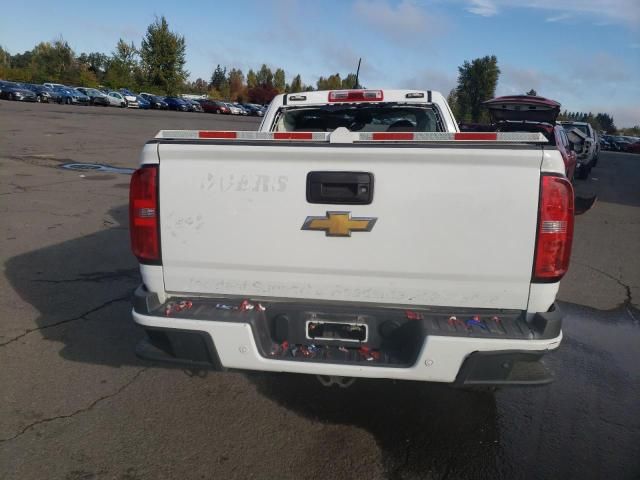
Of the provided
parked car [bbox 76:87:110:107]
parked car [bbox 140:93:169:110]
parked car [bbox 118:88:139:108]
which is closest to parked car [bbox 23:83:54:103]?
parked car [bbox 76:87:110:107]

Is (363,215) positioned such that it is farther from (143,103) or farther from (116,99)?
(143,103)

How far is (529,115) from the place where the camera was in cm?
1256

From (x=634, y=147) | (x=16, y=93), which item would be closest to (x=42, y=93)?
(x=16, y=93)

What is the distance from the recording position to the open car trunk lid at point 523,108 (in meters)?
12.0

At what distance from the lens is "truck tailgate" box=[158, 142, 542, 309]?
8.84 ft

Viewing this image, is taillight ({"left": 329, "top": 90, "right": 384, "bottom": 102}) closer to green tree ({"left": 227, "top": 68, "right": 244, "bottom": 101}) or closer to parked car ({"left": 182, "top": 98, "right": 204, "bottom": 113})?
parked car ({"left": 182, "top": 98, "right": 204, "bottom": 113})

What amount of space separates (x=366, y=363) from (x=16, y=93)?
53.7 m

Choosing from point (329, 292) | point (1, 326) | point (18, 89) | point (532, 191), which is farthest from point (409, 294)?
point (18, 89)

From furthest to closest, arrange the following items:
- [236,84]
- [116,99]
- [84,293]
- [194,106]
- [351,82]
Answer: [236,84], [194,106], [116,99], [351,82], [84,293]

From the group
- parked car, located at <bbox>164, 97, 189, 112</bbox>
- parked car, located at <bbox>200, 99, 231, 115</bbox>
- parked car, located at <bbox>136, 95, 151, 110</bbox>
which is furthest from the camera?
parked car, located at <bbox>200, 99, 231, 115</bbox>

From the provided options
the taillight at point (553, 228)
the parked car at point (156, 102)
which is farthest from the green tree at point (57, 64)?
the taillight at point (553, 228)

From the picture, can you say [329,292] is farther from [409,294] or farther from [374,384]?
[374,384]

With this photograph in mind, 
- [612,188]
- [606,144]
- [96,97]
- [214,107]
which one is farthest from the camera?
[214,107]

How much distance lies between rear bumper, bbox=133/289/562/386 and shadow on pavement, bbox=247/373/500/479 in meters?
0.54
